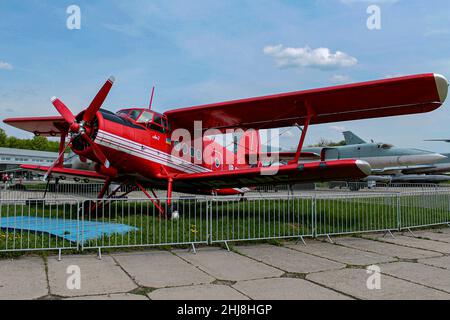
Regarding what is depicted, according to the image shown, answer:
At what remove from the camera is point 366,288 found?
15.9 feet

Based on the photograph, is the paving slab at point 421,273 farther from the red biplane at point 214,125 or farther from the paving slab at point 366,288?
the red biplane at point 214,125

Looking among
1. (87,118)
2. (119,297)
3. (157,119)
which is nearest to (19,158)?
(157,119)

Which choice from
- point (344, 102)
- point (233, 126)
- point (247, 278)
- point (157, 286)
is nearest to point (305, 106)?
point (344, 102)

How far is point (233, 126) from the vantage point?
13.7 metres

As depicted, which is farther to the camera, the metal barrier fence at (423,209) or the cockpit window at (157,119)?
the cockpit window at (157,119)

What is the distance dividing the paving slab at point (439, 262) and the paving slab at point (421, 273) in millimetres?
230

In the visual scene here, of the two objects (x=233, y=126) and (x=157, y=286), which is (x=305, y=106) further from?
(x=157, y=286)

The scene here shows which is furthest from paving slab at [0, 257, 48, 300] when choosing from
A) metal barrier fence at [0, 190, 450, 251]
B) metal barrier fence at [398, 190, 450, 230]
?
metal barrier fence at [398, 190, 450, 230]

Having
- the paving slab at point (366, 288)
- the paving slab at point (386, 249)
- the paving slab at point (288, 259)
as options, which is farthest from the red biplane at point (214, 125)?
the paving slab at point (366, 288)

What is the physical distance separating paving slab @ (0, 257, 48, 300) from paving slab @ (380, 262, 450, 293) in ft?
16.2

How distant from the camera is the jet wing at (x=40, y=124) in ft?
44.6

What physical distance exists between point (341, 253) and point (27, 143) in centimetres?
13553

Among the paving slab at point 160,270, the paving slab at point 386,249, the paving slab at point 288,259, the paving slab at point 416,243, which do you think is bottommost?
the paving slab at point 416,243
